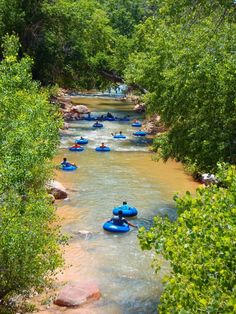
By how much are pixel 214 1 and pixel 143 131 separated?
1942cm

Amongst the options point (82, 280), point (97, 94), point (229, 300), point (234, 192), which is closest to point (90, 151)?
point (82, 280)

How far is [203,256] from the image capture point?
557 cm

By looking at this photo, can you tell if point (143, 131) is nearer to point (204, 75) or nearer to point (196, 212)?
point (204, 75)

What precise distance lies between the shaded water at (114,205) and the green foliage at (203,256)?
5.90 m

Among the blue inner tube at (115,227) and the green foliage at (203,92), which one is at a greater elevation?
the green foliage at (203,92)

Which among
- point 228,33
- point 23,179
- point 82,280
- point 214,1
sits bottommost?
point 82,280

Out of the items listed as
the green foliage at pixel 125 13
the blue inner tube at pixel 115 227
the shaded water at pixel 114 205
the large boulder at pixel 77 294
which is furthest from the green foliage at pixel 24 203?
the green foliage at pixel 125 13

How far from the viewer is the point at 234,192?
6.77m

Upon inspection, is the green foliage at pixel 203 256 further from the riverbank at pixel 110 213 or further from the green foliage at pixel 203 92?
the green foliage at pixel 203 92

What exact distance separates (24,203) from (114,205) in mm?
9533

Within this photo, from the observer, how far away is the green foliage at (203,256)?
17.0 feet

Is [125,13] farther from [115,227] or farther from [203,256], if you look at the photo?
[203,256]

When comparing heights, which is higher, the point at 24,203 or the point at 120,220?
the point at 24,203

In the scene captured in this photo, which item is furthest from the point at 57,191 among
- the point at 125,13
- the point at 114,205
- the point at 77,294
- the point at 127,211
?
the point at 125,13
